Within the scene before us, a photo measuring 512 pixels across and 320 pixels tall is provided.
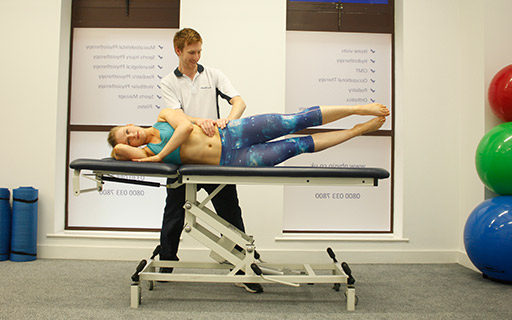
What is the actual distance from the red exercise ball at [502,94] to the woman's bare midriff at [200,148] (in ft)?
5.84

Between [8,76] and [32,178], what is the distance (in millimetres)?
787

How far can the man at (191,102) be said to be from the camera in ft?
6.39

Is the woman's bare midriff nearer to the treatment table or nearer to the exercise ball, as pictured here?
the treatment table

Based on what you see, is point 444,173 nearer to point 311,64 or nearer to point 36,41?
point 311,64

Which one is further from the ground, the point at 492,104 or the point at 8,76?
the point at 8,76

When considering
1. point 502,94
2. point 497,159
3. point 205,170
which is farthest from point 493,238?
point 205,170

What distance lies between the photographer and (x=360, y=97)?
289cm

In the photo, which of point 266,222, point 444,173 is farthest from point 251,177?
point 444,173

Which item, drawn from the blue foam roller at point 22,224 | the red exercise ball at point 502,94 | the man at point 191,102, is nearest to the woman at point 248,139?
the man at point 191,102

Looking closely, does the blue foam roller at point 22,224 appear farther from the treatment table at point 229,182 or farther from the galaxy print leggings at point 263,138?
the galaxy print leggings at point 263,138

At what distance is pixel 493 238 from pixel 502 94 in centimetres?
89

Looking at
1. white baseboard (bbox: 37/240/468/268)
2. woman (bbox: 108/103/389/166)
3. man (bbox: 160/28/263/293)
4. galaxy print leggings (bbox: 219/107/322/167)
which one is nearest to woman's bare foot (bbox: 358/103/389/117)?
woman (bbox: 108/103/389/166)

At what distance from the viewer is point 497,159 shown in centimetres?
208

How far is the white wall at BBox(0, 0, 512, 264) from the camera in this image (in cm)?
261
